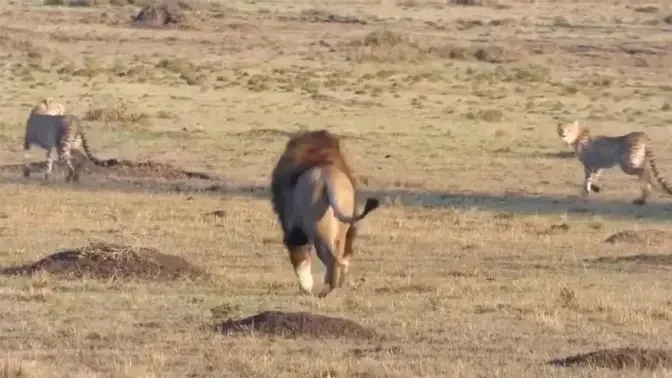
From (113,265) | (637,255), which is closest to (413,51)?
(637,255)

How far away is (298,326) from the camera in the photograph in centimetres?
970

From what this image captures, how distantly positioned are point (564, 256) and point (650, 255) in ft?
2.43

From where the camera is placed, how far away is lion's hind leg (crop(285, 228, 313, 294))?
1095cm

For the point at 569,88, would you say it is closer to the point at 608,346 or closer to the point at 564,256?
the point at 564,256

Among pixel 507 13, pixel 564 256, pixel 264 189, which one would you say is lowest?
pixel 507 13

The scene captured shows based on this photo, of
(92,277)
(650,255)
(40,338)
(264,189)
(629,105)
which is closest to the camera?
(40,338)

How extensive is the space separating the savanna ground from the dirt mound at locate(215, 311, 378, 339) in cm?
17

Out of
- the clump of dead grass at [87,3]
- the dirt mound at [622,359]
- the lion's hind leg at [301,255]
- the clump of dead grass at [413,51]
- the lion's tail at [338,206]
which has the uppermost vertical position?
the lion's tail at [338,206]

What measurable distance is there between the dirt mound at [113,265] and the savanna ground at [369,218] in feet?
0.56

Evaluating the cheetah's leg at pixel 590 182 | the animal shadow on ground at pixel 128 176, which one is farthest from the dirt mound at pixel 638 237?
the animal shadow on ground at pixel 128 176

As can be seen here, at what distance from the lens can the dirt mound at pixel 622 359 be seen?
28.8 ft

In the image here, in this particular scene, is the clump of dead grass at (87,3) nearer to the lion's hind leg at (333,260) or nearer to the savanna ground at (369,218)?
the savanna ground at (369,218)

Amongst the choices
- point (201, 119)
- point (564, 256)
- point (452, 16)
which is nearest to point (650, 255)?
point (564, 256)

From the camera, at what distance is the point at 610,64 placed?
49125 millimetres
